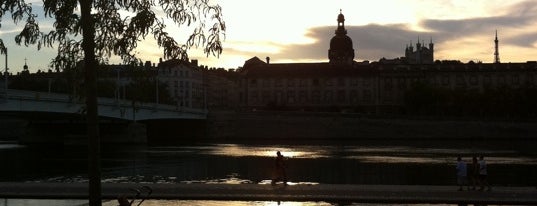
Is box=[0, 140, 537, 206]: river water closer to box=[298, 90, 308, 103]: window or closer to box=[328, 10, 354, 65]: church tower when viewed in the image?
box=[298, 90, 308, 103]: window

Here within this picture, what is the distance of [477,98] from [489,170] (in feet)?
317

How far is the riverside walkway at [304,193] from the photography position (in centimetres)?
2413

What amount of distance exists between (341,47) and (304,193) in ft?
521

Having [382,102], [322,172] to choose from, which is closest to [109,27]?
[322,172]

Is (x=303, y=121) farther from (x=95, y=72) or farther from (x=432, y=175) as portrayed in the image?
(x=95, y=72)

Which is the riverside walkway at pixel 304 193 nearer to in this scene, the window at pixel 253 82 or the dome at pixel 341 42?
the window at pixel 253 82

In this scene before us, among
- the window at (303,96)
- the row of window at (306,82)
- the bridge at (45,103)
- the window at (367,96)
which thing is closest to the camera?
the bridge at (45,103)

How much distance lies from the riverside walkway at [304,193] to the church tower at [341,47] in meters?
156

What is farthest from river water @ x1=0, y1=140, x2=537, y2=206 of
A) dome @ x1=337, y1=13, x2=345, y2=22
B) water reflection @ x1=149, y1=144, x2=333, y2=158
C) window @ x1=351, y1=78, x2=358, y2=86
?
dome @ x1=337, y1=13, x2=345, y2=22

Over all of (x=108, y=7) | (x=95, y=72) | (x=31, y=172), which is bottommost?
(x=31, y=172)

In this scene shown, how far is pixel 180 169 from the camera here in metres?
49.7

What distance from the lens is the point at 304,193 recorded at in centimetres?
2608

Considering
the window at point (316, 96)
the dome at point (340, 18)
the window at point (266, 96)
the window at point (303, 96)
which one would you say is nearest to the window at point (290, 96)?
the window at point (303, 96)

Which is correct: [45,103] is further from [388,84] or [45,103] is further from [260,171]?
[388,84]
